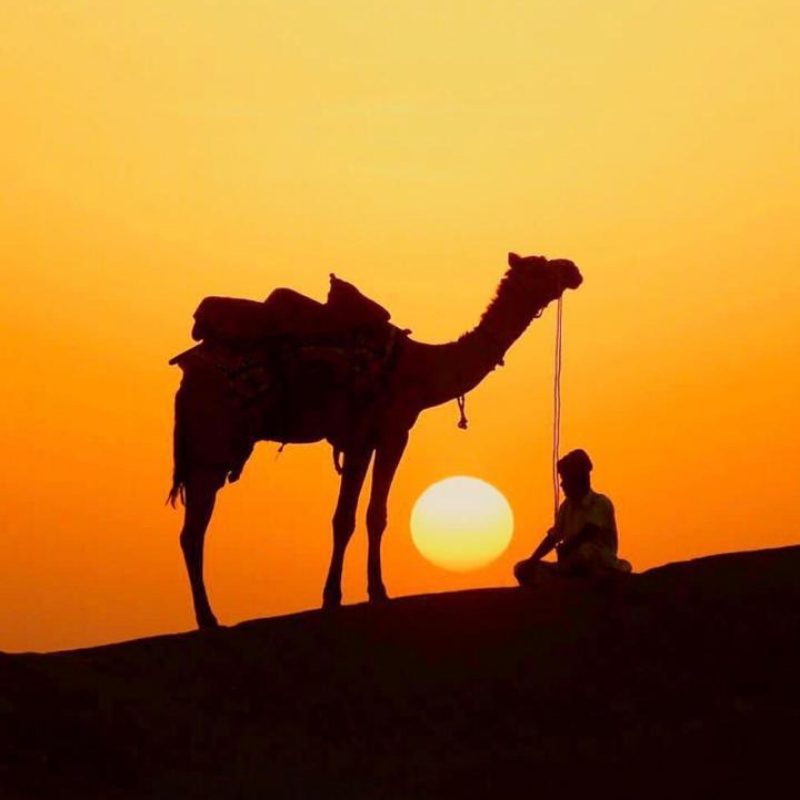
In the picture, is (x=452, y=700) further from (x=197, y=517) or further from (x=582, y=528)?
(x=197, y=517)

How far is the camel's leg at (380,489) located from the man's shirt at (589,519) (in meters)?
1.81

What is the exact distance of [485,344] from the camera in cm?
2091

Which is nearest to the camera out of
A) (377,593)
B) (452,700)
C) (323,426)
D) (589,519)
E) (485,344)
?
(452,700)

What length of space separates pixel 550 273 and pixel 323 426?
252cm

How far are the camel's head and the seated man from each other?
2633 mm

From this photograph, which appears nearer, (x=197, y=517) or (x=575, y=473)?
(x=575, y=473)

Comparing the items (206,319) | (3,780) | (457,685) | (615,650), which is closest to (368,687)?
(457,685)

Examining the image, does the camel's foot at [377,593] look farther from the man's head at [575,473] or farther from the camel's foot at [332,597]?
the man's head at [575,473]

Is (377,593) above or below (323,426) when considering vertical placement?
below

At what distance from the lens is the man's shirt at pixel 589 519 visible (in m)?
18.6

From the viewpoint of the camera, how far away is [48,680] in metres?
16.9

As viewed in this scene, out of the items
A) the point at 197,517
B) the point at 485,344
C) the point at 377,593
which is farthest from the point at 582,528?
the point at 197,517

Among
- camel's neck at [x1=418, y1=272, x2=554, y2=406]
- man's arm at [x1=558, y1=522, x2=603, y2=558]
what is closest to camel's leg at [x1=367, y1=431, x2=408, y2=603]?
camel's neck at [x1=418, y1=272, x2=554, y2=406]

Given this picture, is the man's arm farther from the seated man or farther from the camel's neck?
the camel's neck
